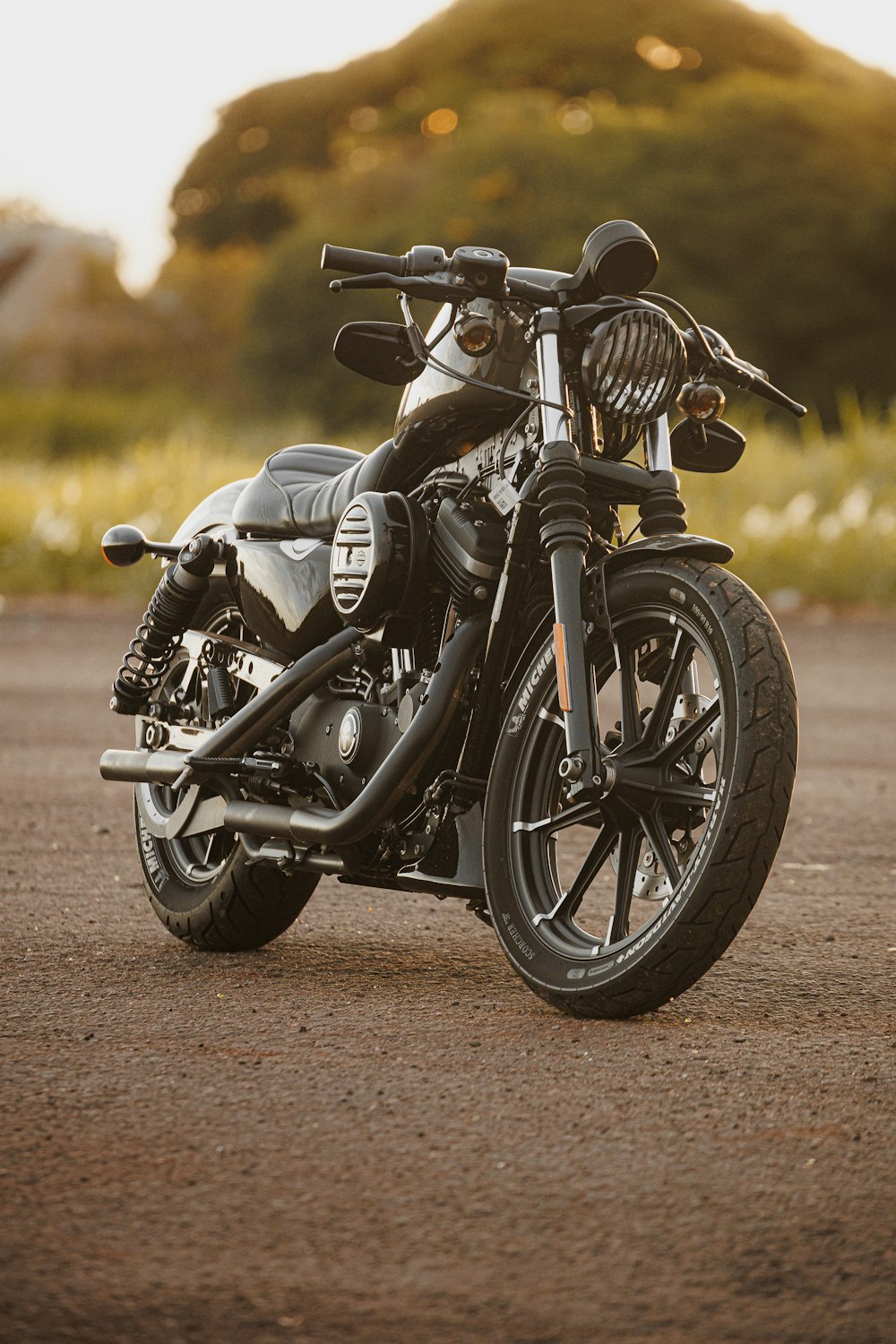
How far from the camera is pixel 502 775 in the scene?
402 cm

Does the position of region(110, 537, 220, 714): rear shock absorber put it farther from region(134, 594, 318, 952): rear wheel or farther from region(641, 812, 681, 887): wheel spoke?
region(641, 812, 681, 887): wheel spoke

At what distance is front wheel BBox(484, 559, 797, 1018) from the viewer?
3.54 meters

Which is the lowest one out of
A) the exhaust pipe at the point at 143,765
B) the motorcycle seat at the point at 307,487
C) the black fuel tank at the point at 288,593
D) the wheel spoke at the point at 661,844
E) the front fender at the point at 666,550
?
the exhaust pipe at the point at 143,765

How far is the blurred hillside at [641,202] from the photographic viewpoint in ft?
153

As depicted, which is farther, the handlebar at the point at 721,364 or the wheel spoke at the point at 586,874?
the handlebar at the point at 721,364

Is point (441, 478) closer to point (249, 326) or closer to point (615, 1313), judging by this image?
point (615, 1313)

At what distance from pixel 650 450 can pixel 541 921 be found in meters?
1.08

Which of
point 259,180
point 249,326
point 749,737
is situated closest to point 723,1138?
point 749,737

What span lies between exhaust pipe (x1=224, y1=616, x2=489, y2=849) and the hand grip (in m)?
0.80

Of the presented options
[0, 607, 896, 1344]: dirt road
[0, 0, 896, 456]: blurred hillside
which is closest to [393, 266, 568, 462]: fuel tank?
[0, 607, 896, 1344]: dirt road

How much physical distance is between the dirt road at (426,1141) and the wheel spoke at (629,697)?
1.99 feet

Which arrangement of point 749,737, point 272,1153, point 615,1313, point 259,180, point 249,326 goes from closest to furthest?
point 615,1313 → point 272,1153 → point 749,737 → point 249,326 → point 259,180

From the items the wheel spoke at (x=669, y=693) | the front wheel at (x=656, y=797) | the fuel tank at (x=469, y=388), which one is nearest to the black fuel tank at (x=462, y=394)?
the fuel tank at (x=469, y=388)

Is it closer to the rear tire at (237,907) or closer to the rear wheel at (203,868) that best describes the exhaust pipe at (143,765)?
the rear wheel at (203,868)
